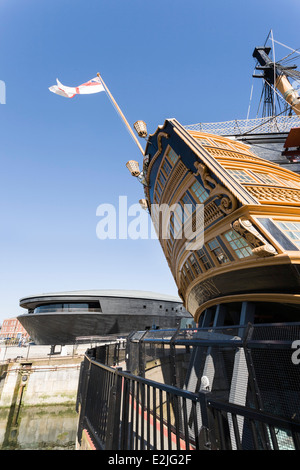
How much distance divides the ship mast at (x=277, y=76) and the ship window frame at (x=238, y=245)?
1110 inches

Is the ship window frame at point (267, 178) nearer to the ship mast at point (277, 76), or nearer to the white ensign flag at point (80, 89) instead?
the white ensign flag at point (80, 89)

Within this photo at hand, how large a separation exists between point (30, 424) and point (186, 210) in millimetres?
23830

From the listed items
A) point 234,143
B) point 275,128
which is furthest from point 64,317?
point 275,128

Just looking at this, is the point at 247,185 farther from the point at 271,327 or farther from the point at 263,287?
the point at 271,327

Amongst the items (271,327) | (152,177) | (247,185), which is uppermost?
(152,177)

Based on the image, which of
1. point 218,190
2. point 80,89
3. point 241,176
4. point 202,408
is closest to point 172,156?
point 241,176

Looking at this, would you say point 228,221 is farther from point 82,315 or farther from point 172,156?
point 82,315

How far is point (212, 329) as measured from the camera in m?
6.39

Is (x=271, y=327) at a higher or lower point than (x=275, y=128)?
lower

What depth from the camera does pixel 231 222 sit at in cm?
1023

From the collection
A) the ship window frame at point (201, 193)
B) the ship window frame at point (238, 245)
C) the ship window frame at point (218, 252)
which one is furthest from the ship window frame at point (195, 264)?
the ship window frame at point (201, 193)

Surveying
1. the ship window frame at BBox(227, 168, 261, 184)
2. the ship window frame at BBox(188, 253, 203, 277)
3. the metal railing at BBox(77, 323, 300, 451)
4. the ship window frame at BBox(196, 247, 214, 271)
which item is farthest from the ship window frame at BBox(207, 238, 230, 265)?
the metal railing at BBox(77, 323, 300, 451)

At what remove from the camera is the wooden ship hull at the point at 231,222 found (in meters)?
9.07

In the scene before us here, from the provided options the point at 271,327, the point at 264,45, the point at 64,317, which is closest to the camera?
the point at 271,327
